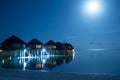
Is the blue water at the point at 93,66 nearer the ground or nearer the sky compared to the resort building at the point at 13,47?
nearer the ground

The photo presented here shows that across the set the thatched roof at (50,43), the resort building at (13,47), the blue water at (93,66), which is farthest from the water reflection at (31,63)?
the thatched roof at (50,43)

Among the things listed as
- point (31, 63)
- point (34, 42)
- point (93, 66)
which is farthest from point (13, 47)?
point (93, 66)

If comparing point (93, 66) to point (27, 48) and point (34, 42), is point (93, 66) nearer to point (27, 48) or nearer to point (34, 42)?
point (27, 48)

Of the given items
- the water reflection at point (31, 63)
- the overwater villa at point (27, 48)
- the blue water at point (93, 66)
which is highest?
the overwater villa at point (27, 48)

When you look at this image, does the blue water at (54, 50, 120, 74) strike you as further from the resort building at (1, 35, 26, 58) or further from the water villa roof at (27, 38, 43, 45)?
the water villa roof at (27, 38, 43, 45)

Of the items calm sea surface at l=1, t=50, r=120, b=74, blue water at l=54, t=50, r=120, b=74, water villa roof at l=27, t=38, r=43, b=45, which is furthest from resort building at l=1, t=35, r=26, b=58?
blue water at l=54, t=50, r=120, b=74

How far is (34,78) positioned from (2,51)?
3220 cm

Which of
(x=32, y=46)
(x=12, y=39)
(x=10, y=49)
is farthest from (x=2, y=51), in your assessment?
(x=32, y=46)

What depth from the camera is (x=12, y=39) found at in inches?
1599

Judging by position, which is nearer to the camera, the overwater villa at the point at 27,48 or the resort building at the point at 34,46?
the overwater villa at the point at 27,48

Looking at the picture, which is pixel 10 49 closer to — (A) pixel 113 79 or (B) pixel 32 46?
(B) pixel 32 46

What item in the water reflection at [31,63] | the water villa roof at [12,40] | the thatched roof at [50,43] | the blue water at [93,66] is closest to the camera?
the blue water at [93,66]

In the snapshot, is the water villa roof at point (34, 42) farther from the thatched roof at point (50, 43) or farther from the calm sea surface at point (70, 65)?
the calm sea surface at point (70, 65)

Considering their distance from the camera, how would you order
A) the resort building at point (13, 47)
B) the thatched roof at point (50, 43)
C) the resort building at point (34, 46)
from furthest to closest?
the thatched roof at point (50, 43) → the resort building at point (34, 46) → the resort building at point (13, 47)
